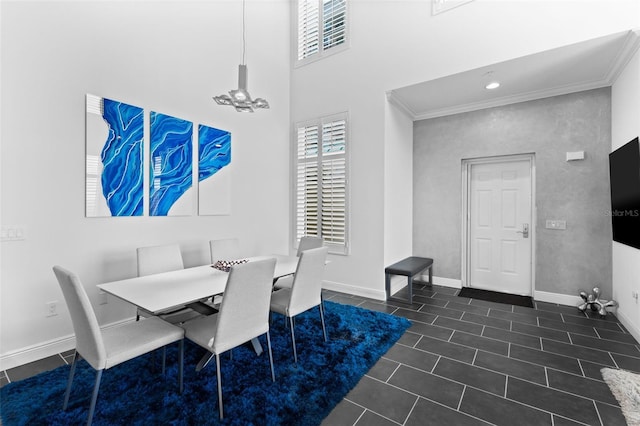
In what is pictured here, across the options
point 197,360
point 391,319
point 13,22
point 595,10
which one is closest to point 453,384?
point 391,319

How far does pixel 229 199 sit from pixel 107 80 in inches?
70.8

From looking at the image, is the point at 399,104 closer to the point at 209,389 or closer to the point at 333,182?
the point at 333,182

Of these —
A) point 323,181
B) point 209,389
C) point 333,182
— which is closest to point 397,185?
point 333,182

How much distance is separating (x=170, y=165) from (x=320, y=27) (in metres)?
3.24

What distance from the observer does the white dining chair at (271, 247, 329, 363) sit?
242cm

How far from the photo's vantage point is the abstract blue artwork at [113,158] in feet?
8.93

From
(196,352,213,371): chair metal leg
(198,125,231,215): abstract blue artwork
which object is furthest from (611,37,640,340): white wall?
(198,125,231,215): abstract blue artwork

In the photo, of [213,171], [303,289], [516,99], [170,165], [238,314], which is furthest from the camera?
[516,99]

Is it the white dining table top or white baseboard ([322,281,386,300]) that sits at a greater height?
the white dining table top

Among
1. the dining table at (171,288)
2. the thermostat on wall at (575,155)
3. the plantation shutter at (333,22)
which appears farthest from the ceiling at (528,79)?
the dining table at (171,288)

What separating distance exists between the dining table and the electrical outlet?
0.73 m

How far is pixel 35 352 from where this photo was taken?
2.44 m

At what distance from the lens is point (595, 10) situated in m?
2.75

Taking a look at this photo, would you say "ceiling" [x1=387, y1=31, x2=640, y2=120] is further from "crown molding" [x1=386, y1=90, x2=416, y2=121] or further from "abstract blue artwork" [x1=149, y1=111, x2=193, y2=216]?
"abstract blue artwork" [x1=149, y1=111, x2=193, y2=216]
